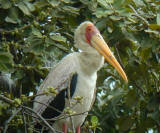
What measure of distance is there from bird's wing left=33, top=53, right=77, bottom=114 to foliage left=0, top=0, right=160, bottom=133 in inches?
4.5

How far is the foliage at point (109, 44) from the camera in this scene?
4.70m

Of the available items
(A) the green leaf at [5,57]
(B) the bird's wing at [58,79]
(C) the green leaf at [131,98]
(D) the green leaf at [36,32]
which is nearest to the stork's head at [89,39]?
(B) the bird's wing at [58,79]

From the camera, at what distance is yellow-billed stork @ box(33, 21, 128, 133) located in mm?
5027

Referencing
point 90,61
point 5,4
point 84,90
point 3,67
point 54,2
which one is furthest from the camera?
point 90,61

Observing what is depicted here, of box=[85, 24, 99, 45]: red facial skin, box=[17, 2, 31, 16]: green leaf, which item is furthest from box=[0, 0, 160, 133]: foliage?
box=[85, 24, 99, 45]: red facial skin

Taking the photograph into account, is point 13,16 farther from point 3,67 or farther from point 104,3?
point 104,3

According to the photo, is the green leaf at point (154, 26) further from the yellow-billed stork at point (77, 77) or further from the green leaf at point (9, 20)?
the green leaf at point (9, 20)

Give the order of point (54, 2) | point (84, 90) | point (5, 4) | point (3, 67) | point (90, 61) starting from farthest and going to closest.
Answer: point (90, 61) < point (84, 90) < point (54, 2) < point (5, 4) < point (3, 67)

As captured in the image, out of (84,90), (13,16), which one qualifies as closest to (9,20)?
(13,16)

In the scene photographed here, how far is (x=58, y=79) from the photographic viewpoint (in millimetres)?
5090

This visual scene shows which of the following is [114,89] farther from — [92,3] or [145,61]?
[92,3]

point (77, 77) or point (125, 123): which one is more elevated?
point (77, 77)

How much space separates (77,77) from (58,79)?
19cm

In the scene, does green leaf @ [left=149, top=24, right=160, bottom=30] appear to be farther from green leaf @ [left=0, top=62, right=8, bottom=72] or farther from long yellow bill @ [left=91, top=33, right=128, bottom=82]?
green leaf @ [left=0, top=62, right=8, bottom=72]
